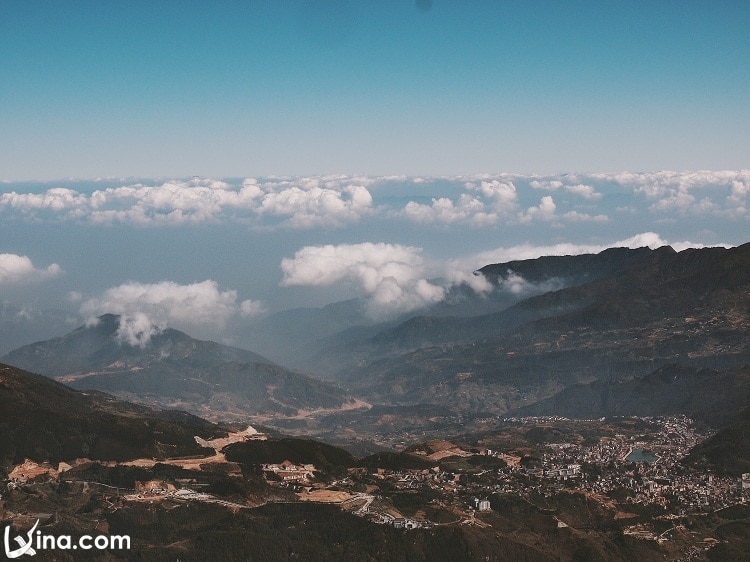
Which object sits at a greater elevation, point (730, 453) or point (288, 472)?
point (288, 472)

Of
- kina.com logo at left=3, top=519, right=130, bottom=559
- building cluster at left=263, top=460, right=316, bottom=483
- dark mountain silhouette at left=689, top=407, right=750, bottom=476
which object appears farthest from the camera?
dark mountain silhouette at left=689, top=407, right=750, bottom=476

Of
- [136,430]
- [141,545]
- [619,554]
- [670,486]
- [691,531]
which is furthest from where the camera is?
[136,430]

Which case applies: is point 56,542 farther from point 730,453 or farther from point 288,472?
point 730,453

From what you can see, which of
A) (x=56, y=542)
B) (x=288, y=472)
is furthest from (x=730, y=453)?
(x=56, y=542)

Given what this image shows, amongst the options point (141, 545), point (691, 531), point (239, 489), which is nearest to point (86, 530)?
point (141, 545)

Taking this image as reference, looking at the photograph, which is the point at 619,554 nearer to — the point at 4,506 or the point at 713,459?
the point at 713,459

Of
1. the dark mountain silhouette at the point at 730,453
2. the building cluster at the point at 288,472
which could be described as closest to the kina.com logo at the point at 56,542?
the building cluster at the point at 288,472

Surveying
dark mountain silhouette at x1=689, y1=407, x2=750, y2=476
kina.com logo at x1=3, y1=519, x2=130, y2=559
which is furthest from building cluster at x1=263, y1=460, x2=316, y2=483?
dark mountain silhouette at x1=689, y1=407, x2=750, y2=476

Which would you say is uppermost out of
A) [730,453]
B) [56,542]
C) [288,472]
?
[56,542]

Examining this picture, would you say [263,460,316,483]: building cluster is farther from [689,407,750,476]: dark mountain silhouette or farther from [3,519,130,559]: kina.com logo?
[689,407,750,476]: dark mountain silhouette
